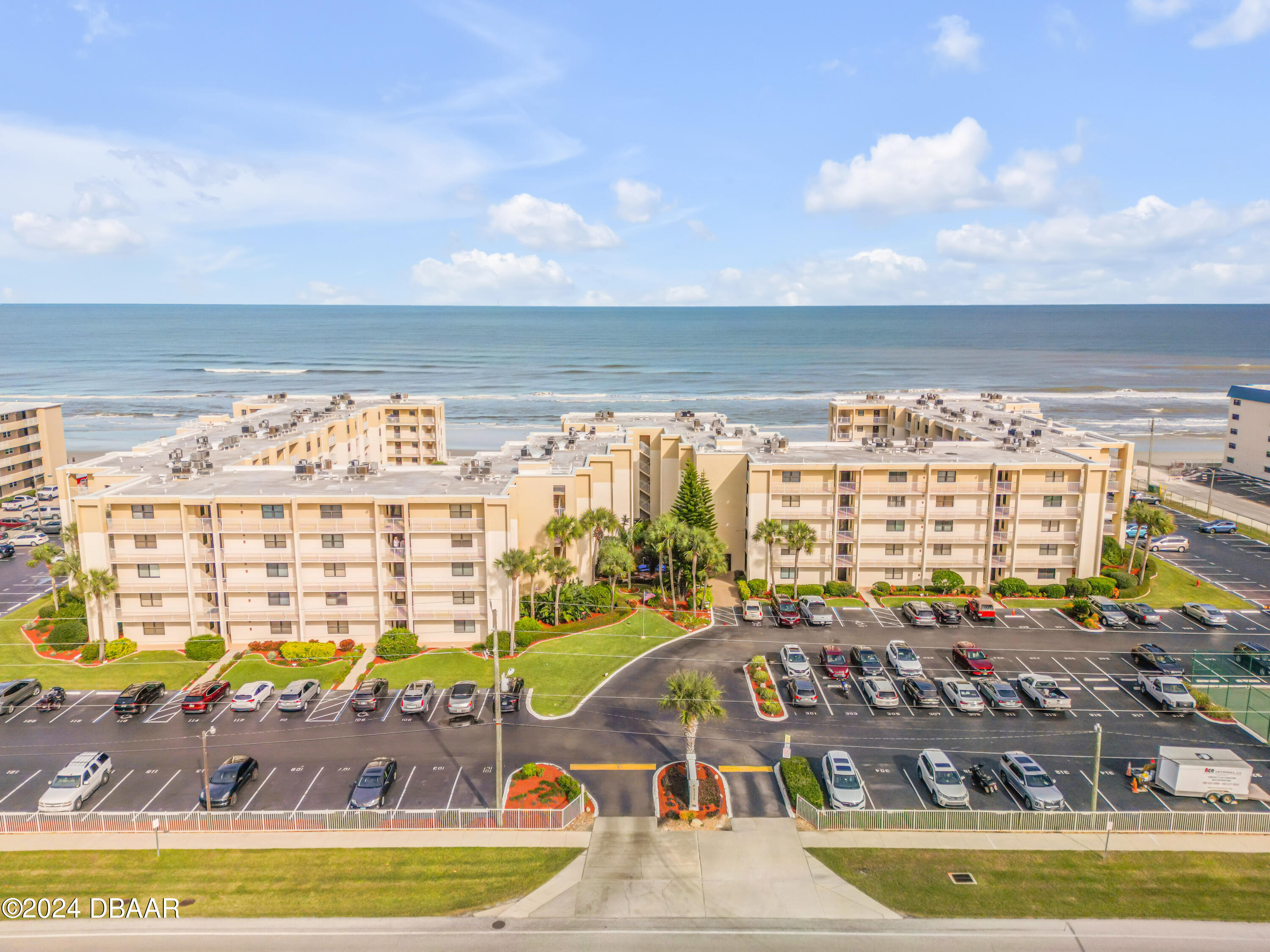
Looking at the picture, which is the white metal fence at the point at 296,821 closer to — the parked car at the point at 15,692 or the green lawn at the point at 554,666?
the green lawn at the point at 554,666

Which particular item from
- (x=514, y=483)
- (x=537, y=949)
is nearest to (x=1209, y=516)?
(x=514, y=483)

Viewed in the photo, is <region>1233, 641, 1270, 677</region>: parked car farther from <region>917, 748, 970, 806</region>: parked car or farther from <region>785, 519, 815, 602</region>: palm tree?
<region>785, 519, 815, 602</region>: palm tree

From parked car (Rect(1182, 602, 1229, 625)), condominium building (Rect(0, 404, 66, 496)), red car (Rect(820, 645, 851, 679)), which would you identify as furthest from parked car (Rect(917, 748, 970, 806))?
condominium building (Rect(0, 404, 66, 496))

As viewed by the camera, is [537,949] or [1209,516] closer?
[537,949]

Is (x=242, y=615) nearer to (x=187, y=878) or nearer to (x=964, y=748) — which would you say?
(x=187, y=878)

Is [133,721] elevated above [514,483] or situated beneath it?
situated beneath

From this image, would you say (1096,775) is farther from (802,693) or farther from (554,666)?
(554,666)
